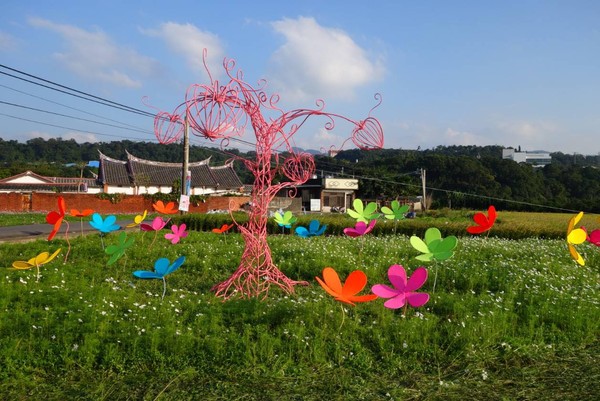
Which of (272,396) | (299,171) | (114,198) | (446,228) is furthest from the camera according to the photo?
(114,198)

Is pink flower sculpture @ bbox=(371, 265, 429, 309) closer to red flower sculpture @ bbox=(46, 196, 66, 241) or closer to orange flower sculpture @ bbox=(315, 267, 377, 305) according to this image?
orange flower sculpture @ bbox=(315, 267, 377, 305)

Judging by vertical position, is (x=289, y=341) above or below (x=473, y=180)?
below

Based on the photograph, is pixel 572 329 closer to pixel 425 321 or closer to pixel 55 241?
pixel 425 321

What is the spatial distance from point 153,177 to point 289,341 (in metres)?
42.9

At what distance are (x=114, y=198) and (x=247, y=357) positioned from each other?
29.8 m

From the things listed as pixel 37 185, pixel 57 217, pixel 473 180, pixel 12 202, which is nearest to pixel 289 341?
pixel 57 217

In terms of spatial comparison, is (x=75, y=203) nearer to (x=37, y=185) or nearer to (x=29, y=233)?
(x=37, y=185)

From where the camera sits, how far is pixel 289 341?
453 centimetres

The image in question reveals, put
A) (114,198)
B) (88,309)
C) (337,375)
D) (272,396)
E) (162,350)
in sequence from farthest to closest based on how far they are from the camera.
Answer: (114,198) < (88,309) < (162,350) < (337,375) < (272,396)

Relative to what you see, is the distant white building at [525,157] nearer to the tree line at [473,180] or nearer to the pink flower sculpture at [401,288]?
the tree line at [473,180]

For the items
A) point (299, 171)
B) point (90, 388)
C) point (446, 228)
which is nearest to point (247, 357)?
point (90, 388)

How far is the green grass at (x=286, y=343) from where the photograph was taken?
12.5 ft

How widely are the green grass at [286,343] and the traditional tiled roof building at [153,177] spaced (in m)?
35.7

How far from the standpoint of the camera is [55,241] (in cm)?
1074
